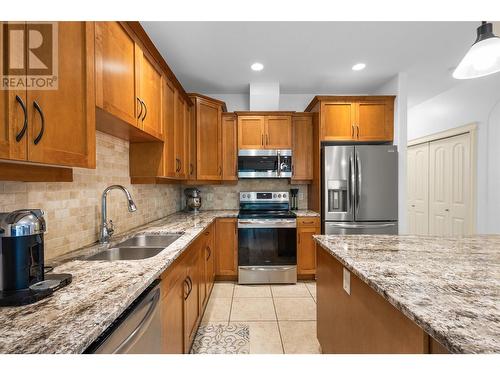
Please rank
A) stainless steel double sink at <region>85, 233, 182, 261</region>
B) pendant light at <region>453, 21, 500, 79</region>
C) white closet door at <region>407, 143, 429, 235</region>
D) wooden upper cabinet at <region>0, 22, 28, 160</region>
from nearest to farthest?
wooden upper cabinet at <region>0, 22, 28, 160</region> < pendant light at <region>453, 21, 500, 79</region> < stainless steel double sink at <region>85, 233, 182, 261</region> < white closet door at <region>407, 143, 429, 235</region>

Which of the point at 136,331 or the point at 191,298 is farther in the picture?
the point at 191,298

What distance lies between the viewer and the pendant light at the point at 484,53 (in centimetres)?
141

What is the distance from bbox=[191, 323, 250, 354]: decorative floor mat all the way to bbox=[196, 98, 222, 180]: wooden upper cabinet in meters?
1.78

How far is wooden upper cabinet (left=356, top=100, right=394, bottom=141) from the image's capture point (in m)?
3.26

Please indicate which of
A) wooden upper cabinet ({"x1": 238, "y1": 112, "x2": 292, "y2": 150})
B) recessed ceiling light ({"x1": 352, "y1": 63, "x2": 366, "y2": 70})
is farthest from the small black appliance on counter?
recessed ceiling light ({"x1": 352, "y1": 63, "x2": 366, "y2": 70})

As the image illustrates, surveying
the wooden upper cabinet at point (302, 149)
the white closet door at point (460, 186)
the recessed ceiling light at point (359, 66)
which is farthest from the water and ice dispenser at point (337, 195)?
the white closet door at point (460, 186)

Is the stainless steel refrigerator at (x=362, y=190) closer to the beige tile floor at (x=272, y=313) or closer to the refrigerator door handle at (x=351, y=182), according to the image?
the refrigerator door handle at (x=351, y=182)

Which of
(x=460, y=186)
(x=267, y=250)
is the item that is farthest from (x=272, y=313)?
(x=460, y=186)

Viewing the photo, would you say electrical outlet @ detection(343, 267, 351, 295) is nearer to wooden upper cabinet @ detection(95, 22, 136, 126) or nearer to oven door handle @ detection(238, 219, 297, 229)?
wooden upper cabinet @ detection(95, 22, 136, 126)

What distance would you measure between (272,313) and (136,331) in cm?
180

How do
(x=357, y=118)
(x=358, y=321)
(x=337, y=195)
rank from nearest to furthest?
1. (x=358, y=321)
2. (x=337, y=195)
3. (x=357, y=118)

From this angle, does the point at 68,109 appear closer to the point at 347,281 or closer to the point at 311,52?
the point at 347,281

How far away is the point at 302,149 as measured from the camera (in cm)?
351
